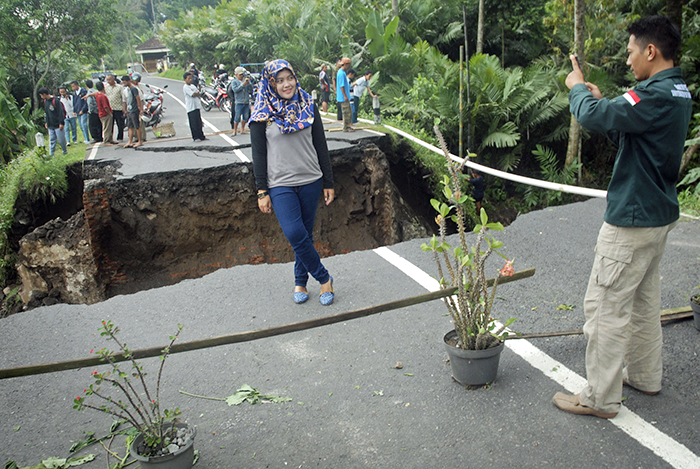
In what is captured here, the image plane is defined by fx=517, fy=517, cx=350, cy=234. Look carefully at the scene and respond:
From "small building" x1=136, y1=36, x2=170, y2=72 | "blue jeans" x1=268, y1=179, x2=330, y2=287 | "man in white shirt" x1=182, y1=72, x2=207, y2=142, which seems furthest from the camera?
"small building" x1=136, y1=36, x2=170, y2=72

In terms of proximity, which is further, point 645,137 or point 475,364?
point 475,364

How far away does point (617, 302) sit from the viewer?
8.87 feet

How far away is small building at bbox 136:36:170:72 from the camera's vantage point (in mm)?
67688

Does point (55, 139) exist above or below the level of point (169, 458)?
above

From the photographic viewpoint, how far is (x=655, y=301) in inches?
113

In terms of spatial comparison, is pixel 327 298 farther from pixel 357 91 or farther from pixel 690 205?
pixel 357 91

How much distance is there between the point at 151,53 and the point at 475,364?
7489 cm

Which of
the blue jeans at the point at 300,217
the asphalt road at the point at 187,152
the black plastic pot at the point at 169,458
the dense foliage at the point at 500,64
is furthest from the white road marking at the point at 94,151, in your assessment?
the black plastic pot at the point at 169,458

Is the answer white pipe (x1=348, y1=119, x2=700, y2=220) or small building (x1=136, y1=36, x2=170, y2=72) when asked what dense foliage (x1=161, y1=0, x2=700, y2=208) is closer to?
white pipe (x1=348, y1=119, x2=700, y2=220)

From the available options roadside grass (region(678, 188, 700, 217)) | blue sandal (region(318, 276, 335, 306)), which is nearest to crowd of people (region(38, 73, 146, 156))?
blue sandal (region(318, 276, 335, 306))

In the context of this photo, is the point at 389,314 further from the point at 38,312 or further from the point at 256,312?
the point at 38,312

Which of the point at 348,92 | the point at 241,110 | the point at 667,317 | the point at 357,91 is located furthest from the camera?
the point at 357,91

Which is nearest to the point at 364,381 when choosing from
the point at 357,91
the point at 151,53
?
the point at 357,91

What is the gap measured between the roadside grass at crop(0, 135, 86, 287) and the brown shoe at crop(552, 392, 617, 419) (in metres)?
9.46
